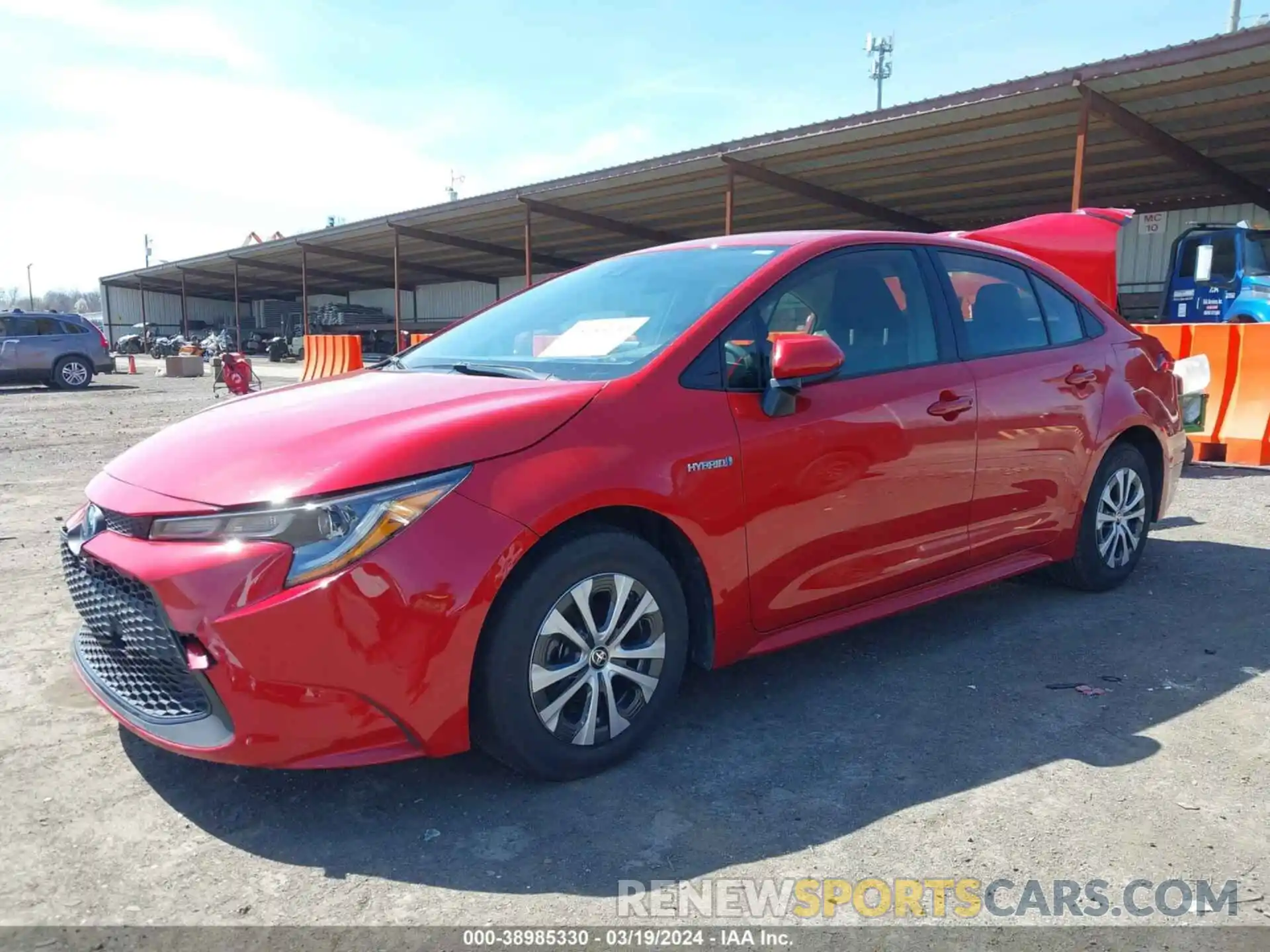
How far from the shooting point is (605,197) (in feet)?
67.6

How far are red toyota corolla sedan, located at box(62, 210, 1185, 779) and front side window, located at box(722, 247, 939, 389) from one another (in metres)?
0.01

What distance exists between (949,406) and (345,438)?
2279 millimetres

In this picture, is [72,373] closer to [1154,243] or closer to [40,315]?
[40,315]

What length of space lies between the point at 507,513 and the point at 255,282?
4928cm

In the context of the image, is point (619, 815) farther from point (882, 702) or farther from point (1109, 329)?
point (1109, 329)

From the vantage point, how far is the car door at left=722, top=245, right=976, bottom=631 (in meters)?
3.06

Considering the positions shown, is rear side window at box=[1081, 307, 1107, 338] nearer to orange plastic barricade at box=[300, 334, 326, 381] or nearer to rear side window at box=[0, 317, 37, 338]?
orange plastic barricade at box=[300, 334, 326, 381]

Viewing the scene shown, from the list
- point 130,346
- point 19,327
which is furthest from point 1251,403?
point 130,346

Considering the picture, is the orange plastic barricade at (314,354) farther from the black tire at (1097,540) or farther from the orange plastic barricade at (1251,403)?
the black tire at (1097,540)

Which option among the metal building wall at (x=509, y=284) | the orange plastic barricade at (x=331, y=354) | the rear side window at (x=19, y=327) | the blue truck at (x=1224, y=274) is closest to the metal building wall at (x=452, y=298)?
the metal building wall at (x=509, y=284)

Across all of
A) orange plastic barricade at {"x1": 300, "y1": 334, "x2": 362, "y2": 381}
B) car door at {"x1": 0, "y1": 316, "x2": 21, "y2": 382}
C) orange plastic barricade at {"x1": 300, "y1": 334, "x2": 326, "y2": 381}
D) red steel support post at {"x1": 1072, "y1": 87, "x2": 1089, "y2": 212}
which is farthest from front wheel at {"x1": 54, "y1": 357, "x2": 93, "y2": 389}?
red steel support post at {"x1": 1072, "y1": 87, "x2": 1089, "y2": 212}

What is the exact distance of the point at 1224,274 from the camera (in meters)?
12.8

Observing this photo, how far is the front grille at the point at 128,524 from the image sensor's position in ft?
8.18

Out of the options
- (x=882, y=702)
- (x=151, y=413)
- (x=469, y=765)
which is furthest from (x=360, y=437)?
(x=151, y=413)
